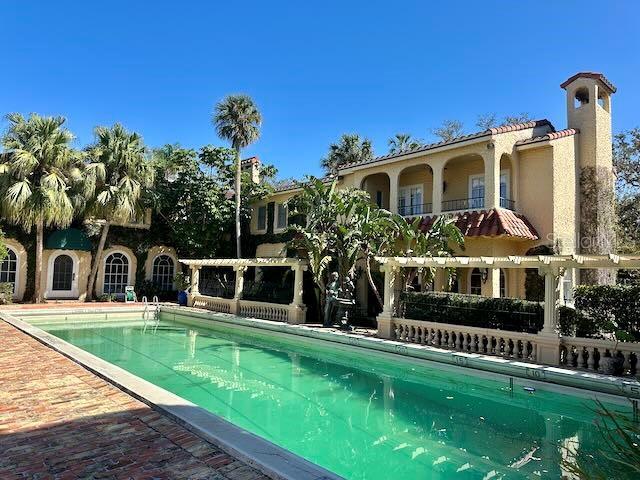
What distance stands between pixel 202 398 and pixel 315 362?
15.3 feet

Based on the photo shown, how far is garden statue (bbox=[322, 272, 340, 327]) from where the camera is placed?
699 inches

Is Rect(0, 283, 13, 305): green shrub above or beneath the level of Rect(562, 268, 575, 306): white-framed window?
beneath

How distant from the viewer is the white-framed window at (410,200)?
893 inches

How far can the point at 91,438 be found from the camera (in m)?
5.48

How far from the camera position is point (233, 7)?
15203 millimetres

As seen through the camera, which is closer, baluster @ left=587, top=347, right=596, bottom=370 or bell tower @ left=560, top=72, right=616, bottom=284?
baluster @ left=587, top=347, right=596, bottom=370

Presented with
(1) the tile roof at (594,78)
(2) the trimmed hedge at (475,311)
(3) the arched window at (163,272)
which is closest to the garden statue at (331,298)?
(2) the trimmed hedge at (475,311)

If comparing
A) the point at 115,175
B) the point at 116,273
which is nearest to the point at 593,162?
the point at 115,175

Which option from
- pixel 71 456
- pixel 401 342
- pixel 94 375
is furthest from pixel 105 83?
pixel 71 456

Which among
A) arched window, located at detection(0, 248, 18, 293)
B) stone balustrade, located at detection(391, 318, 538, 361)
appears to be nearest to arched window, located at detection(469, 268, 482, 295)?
stone balustrade, located at detection(391, 318, 538, 361)

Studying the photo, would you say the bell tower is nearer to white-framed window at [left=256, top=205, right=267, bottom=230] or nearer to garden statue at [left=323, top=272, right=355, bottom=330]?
garden statue at [left=323, top=272, right=355, bottom=330]

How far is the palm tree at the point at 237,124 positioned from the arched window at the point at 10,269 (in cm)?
1286

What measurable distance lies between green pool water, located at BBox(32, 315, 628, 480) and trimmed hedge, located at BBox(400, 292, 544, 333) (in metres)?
2.52

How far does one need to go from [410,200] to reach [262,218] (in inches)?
444
